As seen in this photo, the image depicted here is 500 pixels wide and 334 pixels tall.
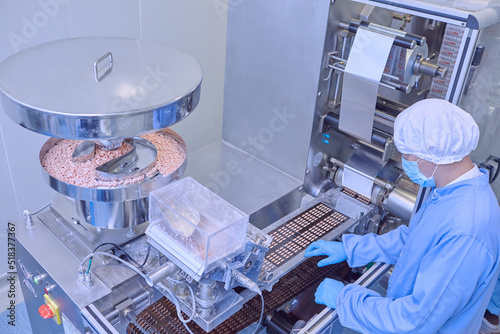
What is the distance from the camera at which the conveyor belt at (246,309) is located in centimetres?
131

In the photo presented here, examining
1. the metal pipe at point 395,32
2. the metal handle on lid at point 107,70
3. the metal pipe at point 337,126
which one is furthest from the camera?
the metal pipe at point 337,126

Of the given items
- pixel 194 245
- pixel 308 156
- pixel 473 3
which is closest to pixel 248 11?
pixel 308 156

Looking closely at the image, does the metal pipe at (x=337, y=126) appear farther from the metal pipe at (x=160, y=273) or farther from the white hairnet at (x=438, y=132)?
the metal pipe at (x=160, y=273)

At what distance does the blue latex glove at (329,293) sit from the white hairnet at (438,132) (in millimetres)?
453

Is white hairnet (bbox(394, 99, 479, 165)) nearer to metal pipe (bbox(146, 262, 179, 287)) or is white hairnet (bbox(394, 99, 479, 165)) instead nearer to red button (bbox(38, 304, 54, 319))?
metal pipe (bbox(146, 262, 179, 287))

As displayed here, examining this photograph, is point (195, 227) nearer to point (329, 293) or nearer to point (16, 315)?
point (329, 293)

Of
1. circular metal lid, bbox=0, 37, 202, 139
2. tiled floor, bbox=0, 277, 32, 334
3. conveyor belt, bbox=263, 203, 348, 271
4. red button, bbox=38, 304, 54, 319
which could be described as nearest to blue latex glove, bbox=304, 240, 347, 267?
conveyor belt, bbox=263, 203, 348, 271

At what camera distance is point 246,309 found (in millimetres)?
1416

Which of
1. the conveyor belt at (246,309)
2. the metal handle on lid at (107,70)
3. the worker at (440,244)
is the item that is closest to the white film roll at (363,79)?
the worker at (440,244)

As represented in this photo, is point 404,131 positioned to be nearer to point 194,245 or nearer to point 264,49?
point 194,245

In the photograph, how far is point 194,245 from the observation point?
1.10 m

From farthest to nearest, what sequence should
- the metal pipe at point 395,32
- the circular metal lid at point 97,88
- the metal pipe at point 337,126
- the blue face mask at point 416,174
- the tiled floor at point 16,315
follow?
the tiled floor at point 16,315 < the metal pipe at point 337,126 < the metal pipe at point 395,32 < the blue face mask at point 416,174 < the circular metal lid at point 97,88

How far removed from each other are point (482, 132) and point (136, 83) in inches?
45.2

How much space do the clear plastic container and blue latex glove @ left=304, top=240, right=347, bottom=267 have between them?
42 cm
